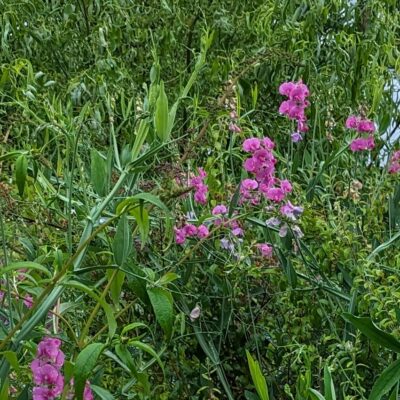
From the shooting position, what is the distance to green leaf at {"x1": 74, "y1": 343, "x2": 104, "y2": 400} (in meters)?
1.15

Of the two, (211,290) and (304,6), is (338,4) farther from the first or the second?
(211,290)

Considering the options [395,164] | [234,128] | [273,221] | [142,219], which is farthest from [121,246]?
[395,164]

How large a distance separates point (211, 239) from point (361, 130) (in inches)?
16.4

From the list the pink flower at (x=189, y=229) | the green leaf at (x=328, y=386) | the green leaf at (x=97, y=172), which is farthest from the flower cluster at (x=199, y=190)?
the green leaf at (x=328, y=386)

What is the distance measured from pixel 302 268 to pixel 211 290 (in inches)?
9.0

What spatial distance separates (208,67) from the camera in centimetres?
290

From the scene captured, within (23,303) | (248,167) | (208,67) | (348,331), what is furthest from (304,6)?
(23,303)

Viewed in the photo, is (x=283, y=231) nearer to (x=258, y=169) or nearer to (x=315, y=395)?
(x=258, y=169)

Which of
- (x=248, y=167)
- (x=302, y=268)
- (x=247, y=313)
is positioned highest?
(x=248, y=167)

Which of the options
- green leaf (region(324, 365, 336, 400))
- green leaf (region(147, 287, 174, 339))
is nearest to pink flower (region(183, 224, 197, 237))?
green leaf (region(147, 287, 174, 339))

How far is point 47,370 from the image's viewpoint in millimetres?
1326

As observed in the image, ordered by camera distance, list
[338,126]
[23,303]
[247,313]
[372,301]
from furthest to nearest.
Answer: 1. [338,126]
2. [247,313]
3. [372,301]
4. [23,303]

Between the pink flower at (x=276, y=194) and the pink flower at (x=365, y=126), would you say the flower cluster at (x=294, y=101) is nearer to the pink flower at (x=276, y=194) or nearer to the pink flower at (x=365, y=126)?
the pink flower at (x=365, y=126)

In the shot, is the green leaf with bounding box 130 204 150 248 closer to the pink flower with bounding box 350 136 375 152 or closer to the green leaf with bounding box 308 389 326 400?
the green leaf with bounding box 308 389 326 400
